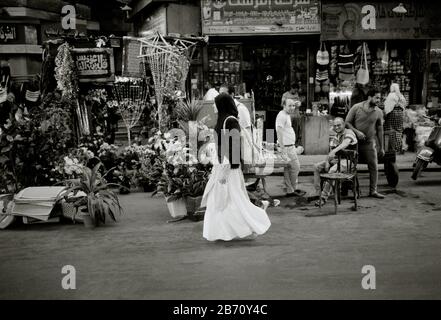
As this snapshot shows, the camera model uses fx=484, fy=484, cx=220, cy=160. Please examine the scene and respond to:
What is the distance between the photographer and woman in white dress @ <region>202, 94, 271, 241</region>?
6.64 metres

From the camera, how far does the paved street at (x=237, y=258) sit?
202 inches

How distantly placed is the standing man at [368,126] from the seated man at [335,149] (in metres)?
0.27

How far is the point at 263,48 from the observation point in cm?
1530

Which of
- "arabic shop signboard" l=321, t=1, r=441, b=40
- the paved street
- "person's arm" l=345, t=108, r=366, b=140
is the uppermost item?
"arabic shop signboard" l=321, t=1, r=441, b=40

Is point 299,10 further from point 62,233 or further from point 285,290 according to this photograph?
point 285,290

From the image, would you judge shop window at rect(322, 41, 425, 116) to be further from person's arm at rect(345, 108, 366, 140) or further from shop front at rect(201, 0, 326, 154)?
person's arm at rect(345, 108, 366, 140)

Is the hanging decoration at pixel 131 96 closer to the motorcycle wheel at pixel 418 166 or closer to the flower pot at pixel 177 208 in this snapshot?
the flower pot at pixel 177 208

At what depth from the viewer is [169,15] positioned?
1455 cm

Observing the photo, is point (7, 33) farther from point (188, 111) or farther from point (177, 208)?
point (177, 208)

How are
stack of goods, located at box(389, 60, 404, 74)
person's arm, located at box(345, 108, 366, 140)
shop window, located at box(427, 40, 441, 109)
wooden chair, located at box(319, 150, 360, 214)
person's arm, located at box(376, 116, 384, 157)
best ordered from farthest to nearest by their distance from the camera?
1. shop window, located at box(427, 40, 441, 109)
2. stack of goods, located at box(389, 60, 404, 74)
3. person's arm, located at box(376, 116, 384, 157)
4. person's arm, located at box(345, 108, 366, 140)
5. wooden chair, located at box(319, 150, 360, 214)

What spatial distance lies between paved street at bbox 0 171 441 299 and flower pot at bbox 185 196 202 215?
0.92ft

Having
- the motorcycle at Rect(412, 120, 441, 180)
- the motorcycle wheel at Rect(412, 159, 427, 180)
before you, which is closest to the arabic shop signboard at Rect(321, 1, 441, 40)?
the motorcycle at Rect(412, 120, 441, 180)

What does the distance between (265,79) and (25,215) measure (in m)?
9.62
